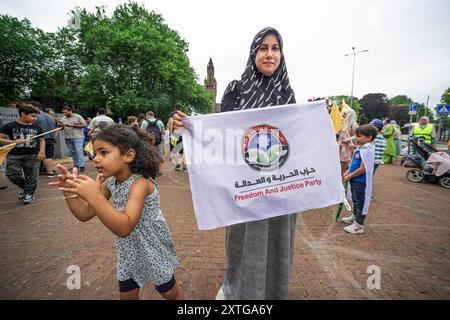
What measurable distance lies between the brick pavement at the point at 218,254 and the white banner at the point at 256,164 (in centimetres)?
129

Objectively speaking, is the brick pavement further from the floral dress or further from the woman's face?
the woman's face

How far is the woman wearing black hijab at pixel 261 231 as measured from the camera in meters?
1.83

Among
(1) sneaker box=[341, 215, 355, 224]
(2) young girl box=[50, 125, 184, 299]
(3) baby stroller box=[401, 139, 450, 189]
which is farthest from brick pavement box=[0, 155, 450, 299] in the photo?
(3) baby stroller box=[401, 139, 450, 189]

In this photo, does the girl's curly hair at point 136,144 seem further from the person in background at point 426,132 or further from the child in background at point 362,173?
the person in background at point 426,132

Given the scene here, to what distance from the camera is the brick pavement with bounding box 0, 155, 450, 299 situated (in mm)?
2537

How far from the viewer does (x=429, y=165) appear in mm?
8008

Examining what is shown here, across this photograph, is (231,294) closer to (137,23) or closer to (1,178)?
(1,178)

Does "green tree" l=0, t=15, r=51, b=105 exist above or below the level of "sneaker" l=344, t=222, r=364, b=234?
above

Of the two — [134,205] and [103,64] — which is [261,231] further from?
[103,64]

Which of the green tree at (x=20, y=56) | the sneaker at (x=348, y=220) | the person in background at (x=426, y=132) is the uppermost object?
the green tree at (x=20, y=56)

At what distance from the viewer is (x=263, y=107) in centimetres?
189

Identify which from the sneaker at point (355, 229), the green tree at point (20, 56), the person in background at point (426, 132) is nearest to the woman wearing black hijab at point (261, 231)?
the sneaker at point (355, 229)

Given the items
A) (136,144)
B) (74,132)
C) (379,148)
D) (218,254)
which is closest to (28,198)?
(74,132)

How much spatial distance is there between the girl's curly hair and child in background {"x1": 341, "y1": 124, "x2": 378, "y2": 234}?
3.46 m
